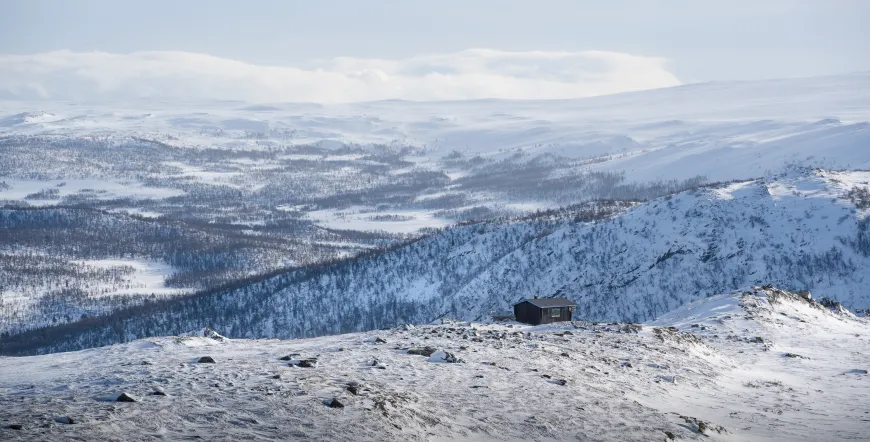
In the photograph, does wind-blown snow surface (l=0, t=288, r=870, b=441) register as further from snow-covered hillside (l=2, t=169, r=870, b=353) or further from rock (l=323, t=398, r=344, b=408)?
snow-covered hillside (l=2, t=169, r=870, b=353)

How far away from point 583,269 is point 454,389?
9104 cm

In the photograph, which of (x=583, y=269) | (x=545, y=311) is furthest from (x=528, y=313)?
(x=583, y=269)

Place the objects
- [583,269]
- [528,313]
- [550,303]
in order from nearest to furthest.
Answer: [550,303] < [528,313] < [583,269]

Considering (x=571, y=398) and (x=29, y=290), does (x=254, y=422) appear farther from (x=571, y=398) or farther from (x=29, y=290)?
(x=29, y=290)

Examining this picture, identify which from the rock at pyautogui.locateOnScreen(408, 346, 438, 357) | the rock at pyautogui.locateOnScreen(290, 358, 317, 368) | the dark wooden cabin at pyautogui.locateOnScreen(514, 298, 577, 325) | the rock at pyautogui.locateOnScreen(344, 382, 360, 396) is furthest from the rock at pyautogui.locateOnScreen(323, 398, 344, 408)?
the dark wooden cabin at pyautogui.locateOnScreen(514, 298, 577, 325)

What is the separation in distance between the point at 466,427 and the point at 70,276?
18837 centimetres

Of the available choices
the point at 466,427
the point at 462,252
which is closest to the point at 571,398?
the point at 466,427

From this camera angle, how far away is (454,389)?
33.9 meters

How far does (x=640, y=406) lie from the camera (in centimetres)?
3362

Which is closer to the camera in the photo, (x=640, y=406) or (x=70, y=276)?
(x=640, y=406)

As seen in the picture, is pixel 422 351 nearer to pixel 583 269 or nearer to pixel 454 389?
pixel 454 389

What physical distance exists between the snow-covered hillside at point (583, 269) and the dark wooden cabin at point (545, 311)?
44019 millimetres

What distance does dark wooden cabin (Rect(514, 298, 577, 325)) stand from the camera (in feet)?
209

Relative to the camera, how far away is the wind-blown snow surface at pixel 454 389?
28.0 metres
